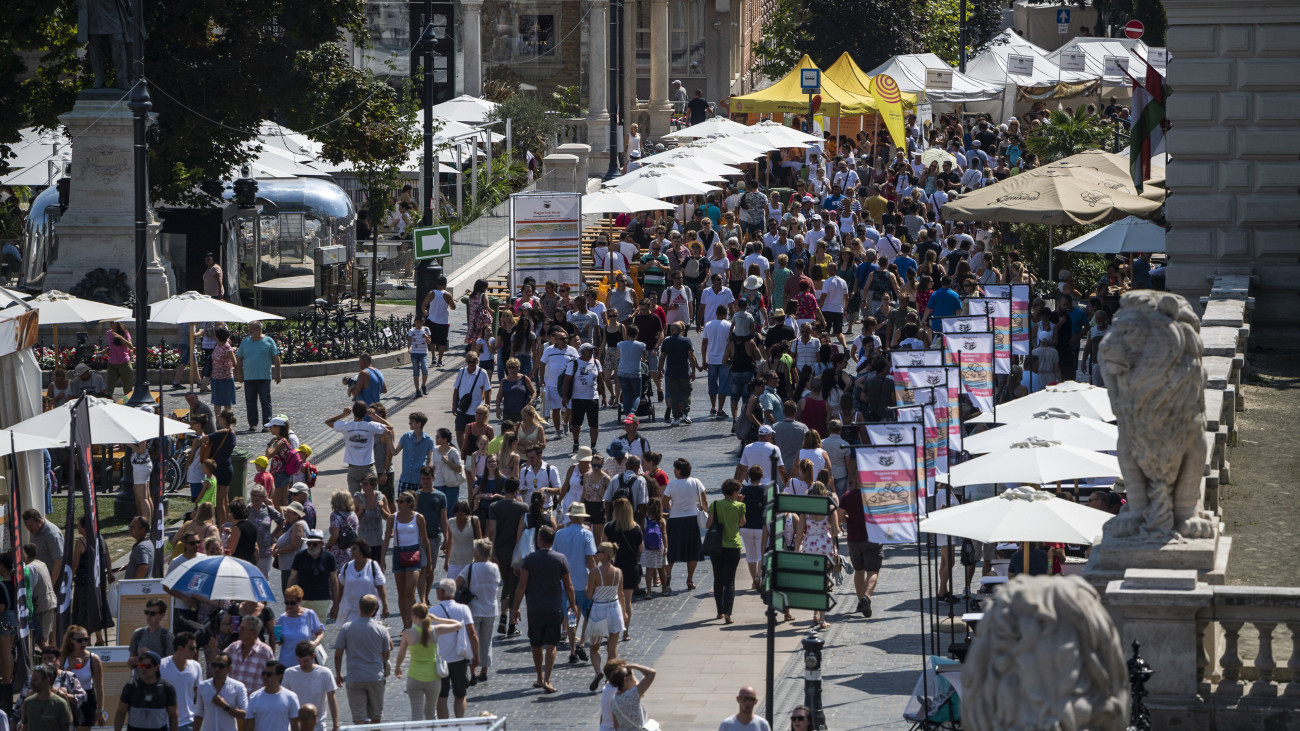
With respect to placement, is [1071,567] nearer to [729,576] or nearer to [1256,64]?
[729,576]

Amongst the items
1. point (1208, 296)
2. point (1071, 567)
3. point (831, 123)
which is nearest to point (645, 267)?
point (1208, 296)

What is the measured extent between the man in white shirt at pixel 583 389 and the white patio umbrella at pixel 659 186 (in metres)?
11.4

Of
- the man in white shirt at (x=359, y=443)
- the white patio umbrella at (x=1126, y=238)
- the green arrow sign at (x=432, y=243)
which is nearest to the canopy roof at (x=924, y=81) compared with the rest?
the green arrow sign at (x=432, y=243)

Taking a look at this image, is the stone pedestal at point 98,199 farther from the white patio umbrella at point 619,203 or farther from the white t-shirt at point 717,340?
the white t-shirt at point 717,340

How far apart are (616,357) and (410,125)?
1217cm

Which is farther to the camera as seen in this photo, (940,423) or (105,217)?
(105,217)

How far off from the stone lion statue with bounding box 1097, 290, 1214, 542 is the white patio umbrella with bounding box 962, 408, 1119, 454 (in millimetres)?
4445

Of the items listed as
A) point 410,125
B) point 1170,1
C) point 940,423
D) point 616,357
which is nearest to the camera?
point 940,423

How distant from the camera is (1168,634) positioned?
9977 mm

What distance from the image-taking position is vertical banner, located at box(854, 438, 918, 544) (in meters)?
14.2

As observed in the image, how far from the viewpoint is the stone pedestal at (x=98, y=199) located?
96.0 ft

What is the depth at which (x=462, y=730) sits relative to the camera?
10281mm

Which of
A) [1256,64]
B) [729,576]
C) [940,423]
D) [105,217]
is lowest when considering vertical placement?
[729,576]

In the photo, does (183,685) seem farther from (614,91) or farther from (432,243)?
(614,91)
